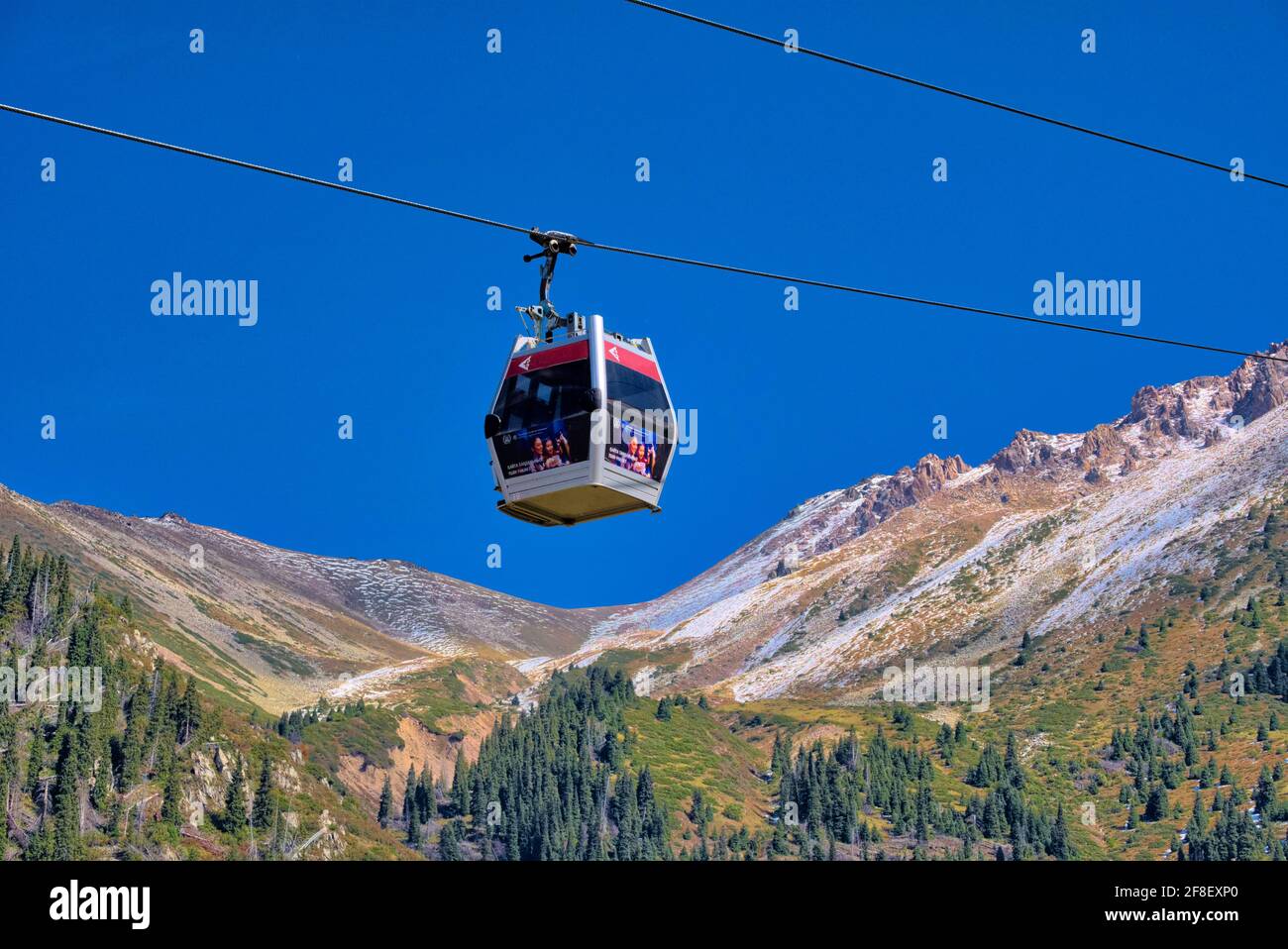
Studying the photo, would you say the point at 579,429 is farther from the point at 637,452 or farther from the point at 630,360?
the point at 630,360

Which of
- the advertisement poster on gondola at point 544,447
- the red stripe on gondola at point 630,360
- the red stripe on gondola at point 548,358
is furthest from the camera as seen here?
the red stripe on gondola at point 630,360

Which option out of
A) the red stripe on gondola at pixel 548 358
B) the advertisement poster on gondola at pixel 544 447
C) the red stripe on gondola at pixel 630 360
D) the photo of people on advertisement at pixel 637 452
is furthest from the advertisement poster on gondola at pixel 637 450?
the red stripe on gondola at pixel 548 358

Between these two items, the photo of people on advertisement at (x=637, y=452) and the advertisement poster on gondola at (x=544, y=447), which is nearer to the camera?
the advertisement poster on gondola at (x=544, y=447)

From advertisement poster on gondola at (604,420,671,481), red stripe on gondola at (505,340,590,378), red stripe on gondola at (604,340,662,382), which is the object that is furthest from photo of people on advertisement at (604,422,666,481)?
red stripe on gondola at (505,340,590,378)

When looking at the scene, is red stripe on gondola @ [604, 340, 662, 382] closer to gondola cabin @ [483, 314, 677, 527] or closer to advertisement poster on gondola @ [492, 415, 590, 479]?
gondola cabin @ [483, 314, 677, 527]

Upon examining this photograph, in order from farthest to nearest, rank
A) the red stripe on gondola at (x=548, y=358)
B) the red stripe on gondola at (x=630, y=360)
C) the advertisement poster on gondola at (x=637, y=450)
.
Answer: the red stripe on gondola at (x=630, y=360), the red stripe on gondola at (x=548, y=358), the advertisement poster on gondola at (x=637, y=450)

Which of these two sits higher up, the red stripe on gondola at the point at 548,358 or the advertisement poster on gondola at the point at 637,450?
the red stripe on gondola at the point at 548,358

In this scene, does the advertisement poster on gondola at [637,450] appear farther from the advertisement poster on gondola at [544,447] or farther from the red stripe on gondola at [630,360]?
the red stripe on gondola at [630,360]
